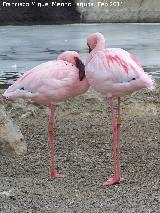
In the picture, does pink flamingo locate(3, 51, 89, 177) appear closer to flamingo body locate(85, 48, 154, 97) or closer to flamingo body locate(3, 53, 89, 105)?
flamingo body locate(3, 53, 89, 105)

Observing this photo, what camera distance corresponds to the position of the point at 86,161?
4.66 m

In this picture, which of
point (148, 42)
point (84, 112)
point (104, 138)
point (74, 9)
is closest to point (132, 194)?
point (104, 138)

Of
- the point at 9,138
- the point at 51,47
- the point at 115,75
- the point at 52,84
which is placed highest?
the point at 115,75

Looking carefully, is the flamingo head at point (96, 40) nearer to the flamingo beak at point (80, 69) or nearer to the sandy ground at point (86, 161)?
the flamingo beak at point (80, 69)

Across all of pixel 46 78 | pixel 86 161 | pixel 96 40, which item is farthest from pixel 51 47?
pixel 46 78

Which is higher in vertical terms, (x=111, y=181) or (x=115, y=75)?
(x=115, y=75)

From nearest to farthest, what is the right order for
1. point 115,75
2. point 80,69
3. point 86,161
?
point 115,75 < point 80,69 < point 86,161

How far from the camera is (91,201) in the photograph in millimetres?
3439

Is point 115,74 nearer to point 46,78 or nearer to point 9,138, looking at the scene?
point 46,78

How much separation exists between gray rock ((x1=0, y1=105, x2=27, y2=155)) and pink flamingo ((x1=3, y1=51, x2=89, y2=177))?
59 cm

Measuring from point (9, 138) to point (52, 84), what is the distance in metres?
0.82

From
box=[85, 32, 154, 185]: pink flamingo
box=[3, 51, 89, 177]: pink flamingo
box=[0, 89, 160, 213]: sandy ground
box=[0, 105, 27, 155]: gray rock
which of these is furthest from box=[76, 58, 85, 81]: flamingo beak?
box=[0, 105, 27, 155]: gray rock

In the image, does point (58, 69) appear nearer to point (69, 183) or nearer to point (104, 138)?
Result: point (69, 183)

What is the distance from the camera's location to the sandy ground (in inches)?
133
